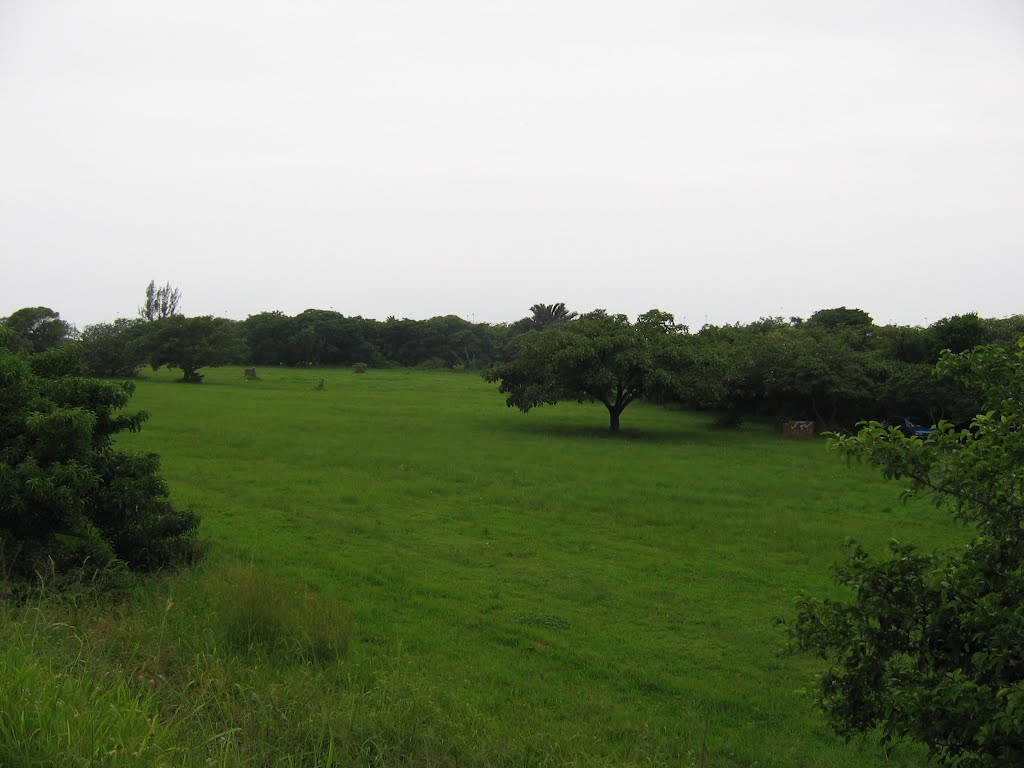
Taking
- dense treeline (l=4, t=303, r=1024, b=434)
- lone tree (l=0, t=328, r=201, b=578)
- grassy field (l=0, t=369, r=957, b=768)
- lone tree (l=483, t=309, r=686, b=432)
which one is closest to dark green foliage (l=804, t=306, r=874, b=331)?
dense treeline (l=4, t=303, r=1024, b=434)

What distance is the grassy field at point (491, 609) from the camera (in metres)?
6.34

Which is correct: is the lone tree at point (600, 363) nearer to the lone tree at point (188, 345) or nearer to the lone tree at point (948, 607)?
the lone tree at point (948, 607)

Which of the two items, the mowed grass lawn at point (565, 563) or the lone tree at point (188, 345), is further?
the lone tree at point (188, 345)

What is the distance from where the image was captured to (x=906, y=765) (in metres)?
6.90

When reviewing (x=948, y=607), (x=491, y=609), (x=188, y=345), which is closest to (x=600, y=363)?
(x=491, y=609)

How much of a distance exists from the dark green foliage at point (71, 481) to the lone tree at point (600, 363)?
71.8ft

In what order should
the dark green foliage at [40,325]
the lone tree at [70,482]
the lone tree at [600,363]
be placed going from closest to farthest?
the lone tree at [70,482] < the lone tree at [600,363] < the dark green foliage at [40,325]

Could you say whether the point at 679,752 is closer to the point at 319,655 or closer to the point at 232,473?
the point at 319,655

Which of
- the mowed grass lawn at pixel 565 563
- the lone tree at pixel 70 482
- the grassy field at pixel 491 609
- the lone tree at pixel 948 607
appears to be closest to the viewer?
the lone tree at pixel 948 607

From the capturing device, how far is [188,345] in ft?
201

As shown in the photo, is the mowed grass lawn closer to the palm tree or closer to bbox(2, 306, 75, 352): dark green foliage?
bbox(2, 306, 75, 352): dark green foliage

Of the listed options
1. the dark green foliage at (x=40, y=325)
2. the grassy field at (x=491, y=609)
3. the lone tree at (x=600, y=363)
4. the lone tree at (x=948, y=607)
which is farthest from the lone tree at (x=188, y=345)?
the lone tree at (x=948, y=607)

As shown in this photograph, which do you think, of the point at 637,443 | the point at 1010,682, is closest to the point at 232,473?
the point at 637,443

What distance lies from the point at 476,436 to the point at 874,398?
57.0 feet
